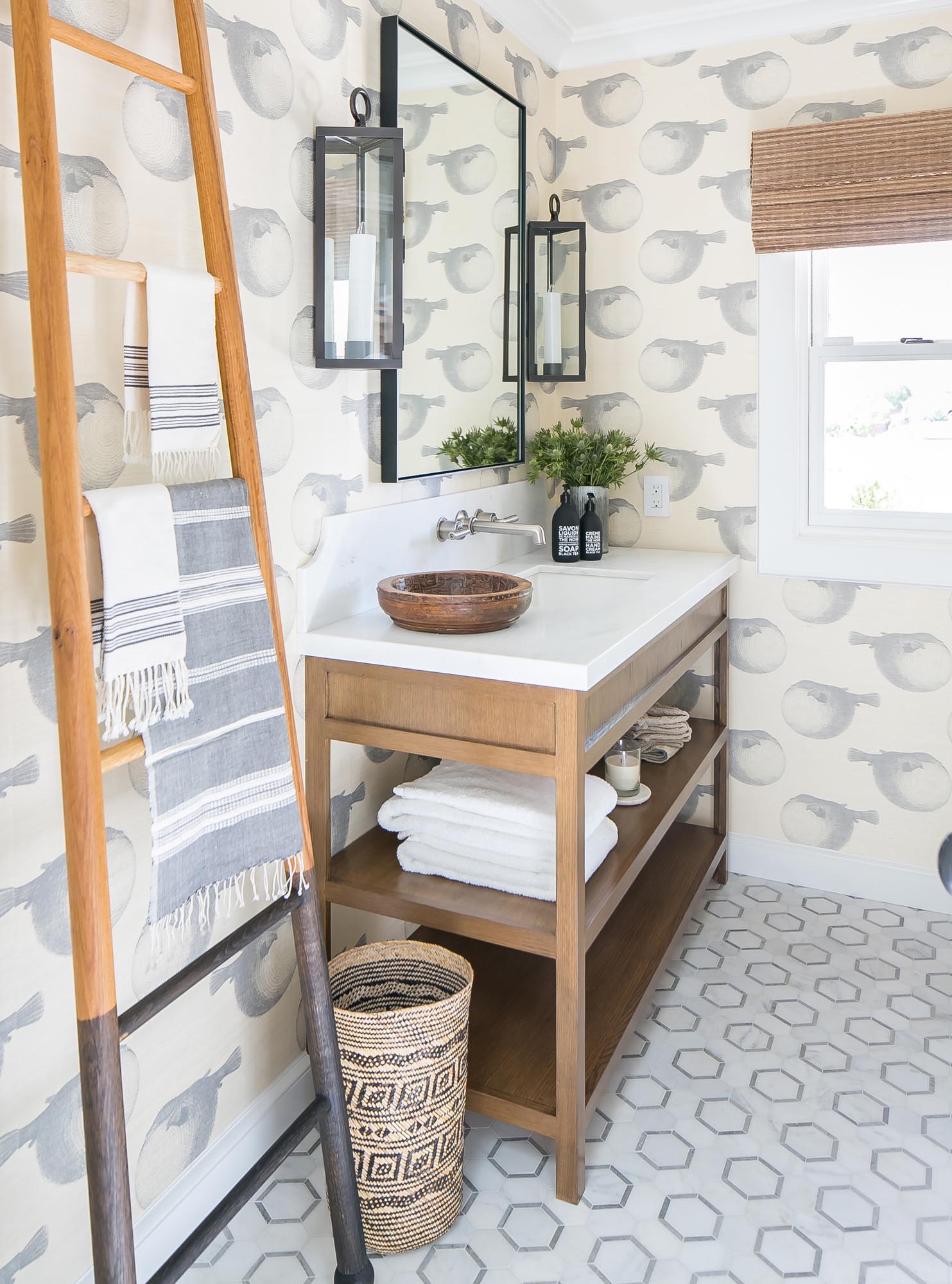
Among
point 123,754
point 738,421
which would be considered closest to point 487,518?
point 738,421

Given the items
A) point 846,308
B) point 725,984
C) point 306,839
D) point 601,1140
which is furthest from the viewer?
point 846,308

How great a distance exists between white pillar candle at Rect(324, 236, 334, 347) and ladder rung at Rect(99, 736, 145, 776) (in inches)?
32.9

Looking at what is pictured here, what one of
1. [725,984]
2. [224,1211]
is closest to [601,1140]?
[725,984]

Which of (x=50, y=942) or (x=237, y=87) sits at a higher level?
(x=237, y=87)

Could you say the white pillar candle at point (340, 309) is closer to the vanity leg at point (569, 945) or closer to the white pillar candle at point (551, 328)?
the vanity leg at point (569, 945)

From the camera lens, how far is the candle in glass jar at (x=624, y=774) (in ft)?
7.22

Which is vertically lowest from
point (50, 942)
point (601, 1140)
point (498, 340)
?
point (601, 1140)

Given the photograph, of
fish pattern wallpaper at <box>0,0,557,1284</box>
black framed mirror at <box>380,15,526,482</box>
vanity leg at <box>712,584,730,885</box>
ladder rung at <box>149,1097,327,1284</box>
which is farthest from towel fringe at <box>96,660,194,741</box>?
vanity leg at <box>712,584,730,885</box>

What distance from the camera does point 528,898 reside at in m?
1.69

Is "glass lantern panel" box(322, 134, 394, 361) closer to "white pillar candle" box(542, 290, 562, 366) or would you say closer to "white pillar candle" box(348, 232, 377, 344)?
"white pillar candle" box(348, 232, 377, 344)

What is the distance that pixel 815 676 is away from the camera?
2.61 meters

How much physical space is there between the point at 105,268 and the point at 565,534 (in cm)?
157

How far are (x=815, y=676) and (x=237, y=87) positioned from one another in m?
1.93

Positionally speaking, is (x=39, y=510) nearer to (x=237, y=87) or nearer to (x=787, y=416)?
(x=237, y=87)
